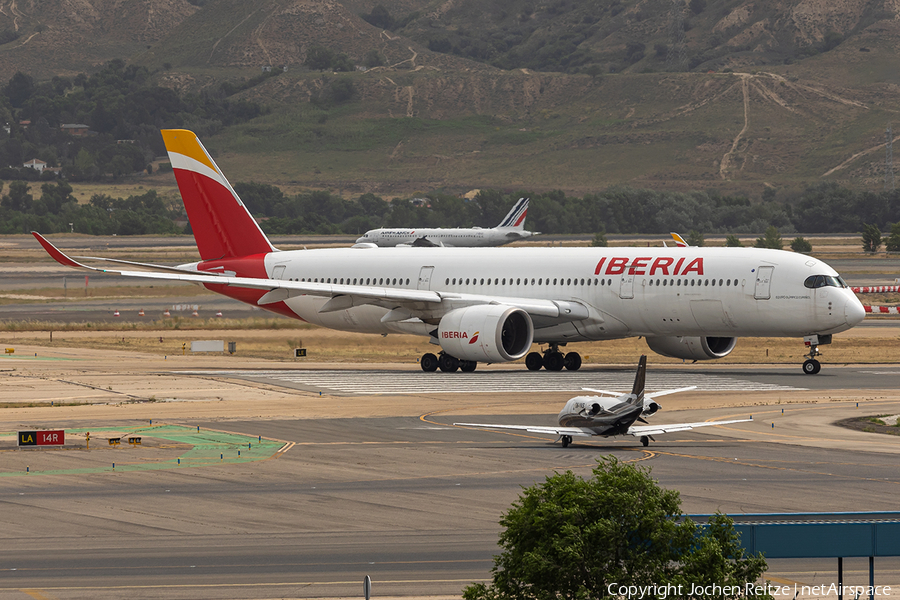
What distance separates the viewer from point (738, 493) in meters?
24.8

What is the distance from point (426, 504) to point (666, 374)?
25.5 m

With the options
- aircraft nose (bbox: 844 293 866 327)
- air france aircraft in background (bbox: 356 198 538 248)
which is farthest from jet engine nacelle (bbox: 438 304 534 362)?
air france aircraft in background (bbox: 356 198 538 248)

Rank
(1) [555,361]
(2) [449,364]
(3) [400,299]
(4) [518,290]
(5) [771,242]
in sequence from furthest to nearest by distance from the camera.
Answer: (5) [771,242]
(1) [555,361]
(4) [518,290]
(2) [449,364]
(3) [400,299]

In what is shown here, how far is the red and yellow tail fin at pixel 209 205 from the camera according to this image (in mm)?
55469

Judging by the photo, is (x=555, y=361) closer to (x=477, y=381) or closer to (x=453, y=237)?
(x=477, y=381)

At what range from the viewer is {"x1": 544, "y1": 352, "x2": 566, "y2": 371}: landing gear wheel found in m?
51.1

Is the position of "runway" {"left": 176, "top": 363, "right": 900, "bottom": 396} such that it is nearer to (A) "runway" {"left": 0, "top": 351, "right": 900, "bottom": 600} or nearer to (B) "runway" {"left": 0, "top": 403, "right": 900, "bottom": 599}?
(A) "runway" {"left": 0, "top": 351, "right": 900, "bottom": 600}

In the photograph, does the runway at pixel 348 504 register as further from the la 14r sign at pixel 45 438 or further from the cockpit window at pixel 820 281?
the cockpit window at pixel 820 281

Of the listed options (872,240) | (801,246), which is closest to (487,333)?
(801,246)

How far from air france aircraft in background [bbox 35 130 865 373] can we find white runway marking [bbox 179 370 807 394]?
1223mm

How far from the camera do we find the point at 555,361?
51062 mm

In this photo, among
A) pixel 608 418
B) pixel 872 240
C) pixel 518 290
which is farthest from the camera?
pixel 872 240

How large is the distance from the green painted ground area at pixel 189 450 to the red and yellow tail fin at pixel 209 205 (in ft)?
73.3

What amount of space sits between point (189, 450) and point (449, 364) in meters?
20.4
